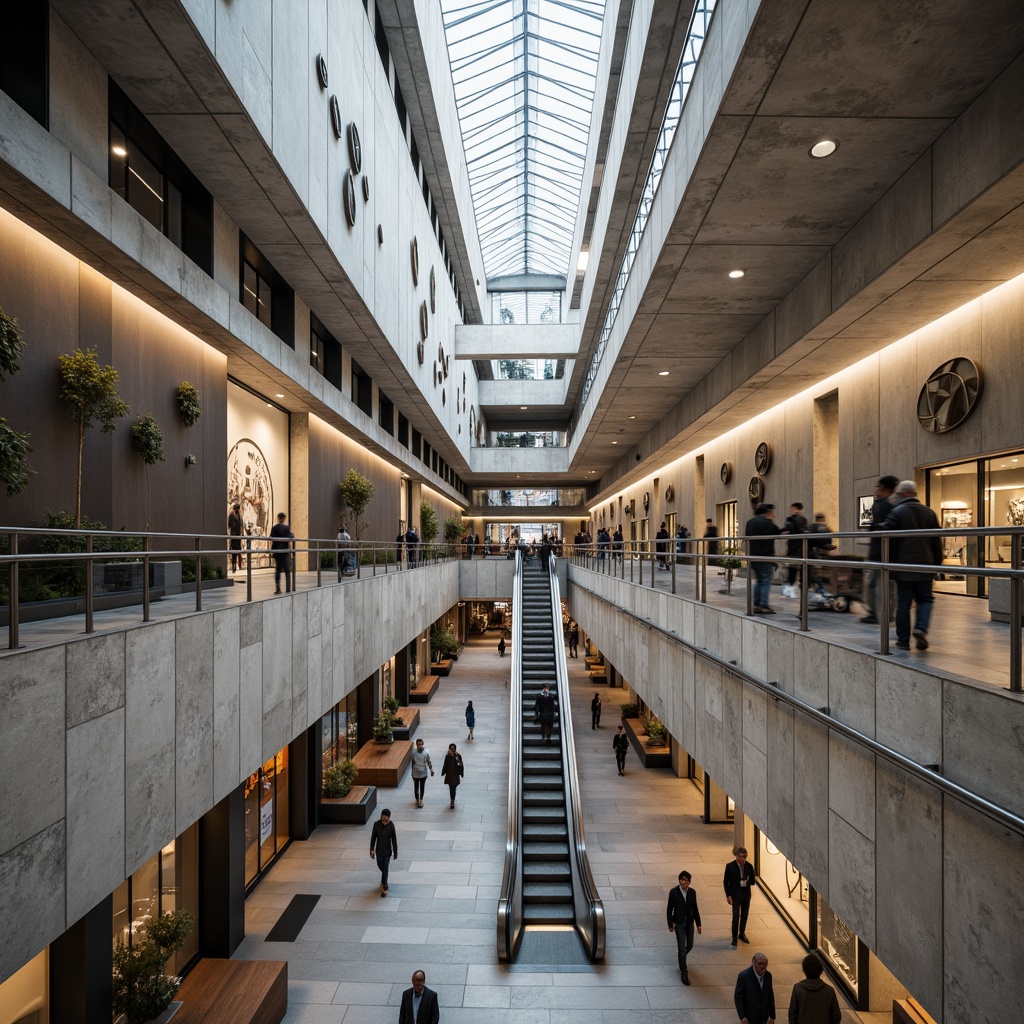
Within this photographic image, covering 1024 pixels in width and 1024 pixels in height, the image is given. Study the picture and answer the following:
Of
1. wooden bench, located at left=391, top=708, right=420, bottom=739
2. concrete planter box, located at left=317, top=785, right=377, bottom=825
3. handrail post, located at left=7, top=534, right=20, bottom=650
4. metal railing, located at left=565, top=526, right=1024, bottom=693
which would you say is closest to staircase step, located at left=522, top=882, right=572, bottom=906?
concrete planter box, located at left=317, top=785, right=377, bottom=825

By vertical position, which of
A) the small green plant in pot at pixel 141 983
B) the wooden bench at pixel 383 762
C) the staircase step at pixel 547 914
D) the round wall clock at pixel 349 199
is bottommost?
the staircase step at pixel 547 914

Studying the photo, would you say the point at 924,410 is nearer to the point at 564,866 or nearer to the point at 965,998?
the point at 965,998

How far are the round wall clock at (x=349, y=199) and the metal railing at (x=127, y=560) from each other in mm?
6918

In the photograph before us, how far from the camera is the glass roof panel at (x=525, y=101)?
22875 mm

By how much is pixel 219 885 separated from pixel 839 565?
979 cm

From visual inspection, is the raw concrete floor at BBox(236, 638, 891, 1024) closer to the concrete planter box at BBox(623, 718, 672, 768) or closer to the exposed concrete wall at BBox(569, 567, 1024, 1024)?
the concrete planter box at BBox(623, 718, 672, 768)

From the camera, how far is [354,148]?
14773mm

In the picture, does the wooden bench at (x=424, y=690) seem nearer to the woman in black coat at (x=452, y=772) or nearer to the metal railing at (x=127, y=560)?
the woman in black coat at (x=452, y=772)

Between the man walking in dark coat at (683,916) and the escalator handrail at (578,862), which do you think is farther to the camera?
the escalator handrail at (578,862)

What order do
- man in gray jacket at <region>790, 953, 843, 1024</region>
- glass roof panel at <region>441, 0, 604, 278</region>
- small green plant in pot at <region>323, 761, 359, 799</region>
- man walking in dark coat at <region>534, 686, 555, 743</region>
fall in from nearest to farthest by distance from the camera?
1. man in gray jacket at <region>790, 953, 843, 1024</region>
2. small green plant in pot at <region>323, 761, 359, 799</region>
3. man walking in dark coat at <region>534, 686, 555, 743</region>
4. glass roof panel at <region>441, 0, 604, 278</region>

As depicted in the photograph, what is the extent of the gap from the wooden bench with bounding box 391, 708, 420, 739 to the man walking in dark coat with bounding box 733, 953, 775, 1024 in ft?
47.3

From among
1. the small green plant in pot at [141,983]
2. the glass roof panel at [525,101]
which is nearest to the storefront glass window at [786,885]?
the small green plant in pot at [141,983]

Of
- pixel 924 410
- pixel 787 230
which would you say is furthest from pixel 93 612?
pixel 924 410

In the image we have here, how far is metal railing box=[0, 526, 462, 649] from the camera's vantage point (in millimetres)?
4469
